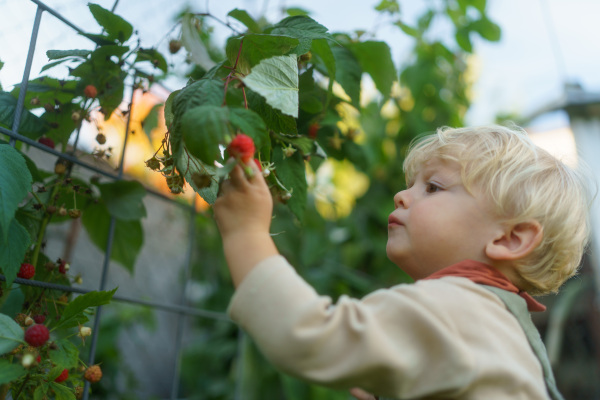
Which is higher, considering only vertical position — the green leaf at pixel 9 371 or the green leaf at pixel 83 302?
the green leaf at pixel 83 302

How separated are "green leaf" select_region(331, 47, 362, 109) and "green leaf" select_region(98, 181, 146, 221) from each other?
1.48 feet

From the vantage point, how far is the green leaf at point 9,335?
23.7 inches

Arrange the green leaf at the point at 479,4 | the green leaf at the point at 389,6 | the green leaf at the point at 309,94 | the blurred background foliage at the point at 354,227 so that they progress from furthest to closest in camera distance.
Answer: the blurred background foliage at the point at 354,227, the green leaf at the point at 479,4, the green leaf at the point at 389,6, the green leaf at the point at 309,94

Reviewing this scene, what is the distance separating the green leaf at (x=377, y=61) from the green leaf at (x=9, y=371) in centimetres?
83

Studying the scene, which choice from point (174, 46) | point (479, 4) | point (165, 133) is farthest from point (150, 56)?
point (479, 4)

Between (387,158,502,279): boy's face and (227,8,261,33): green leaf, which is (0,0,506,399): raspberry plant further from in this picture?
(387,158,502,279): boy's face

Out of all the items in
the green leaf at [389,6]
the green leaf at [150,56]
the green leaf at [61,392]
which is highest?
the green leaf at [389,6]

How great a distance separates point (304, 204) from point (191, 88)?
35 centimetres

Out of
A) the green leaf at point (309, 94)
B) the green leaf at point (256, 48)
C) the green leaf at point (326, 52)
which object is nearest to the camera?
the green leaf at point (256, 48)

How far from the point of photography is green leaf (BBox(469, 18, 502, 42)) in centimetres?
163

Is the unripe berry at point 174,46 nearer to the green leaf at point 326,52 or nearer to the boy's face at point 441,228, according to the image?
the green leaf at point 326,52

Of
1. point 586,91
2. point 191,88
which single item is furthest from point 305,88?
point 586,91

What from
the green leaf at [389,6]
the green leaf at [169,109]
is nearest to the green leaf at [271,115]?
the green leaf at [169,109]

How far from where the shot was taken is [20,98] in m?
0.75
